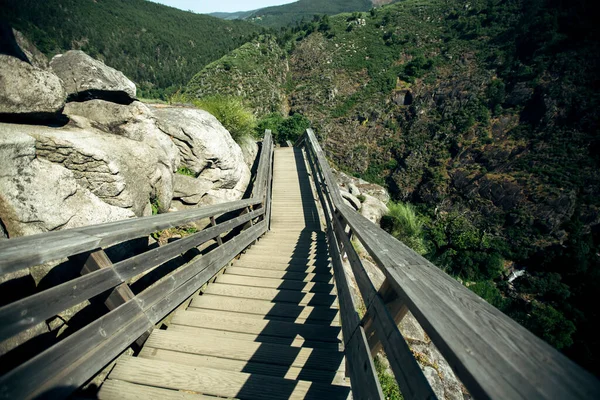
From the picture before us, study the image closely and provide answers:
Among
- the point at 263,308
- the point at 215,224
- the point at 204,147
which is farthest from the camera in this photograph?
the point at 204,147

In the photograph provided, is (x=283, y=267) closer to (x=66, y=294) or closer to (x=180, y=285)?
(x=180, y=285)

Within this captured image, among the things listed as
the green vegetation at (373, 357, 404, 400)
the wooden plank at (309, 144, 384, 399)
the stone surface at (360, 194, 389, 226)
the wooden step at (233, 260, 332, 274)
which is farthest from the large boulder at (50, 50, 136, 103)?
the stone surface at (360, 194, 389, 226)

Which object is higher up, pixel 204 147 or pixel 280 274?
pixel 204 147

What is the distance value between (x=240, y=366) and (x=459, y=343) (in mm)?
1748

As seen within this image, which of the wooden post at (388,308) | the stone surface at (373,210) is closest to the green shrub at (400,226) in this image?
the stone surface at (373,210)

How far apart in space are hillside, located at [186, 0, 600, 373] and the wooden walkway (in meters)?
26.9

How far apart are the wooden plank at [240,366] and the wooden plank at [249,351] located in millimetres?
33

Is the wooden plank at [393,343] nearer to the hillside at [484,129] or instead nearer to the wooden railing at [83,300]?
the wooden railing at [83,300]

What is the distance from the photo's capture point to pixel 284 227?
261 inches

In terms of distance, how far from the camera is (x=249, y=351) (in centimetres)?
198

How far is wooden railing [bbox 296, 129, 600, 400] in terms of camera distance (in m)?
0.53

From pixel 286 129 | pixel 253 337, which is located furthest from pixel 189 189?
pixel 286 129

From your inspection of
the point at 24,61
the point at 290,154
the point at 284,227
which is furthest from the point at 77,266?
the point at 290,154

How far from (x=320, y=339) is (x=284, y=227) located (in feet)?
14.8
